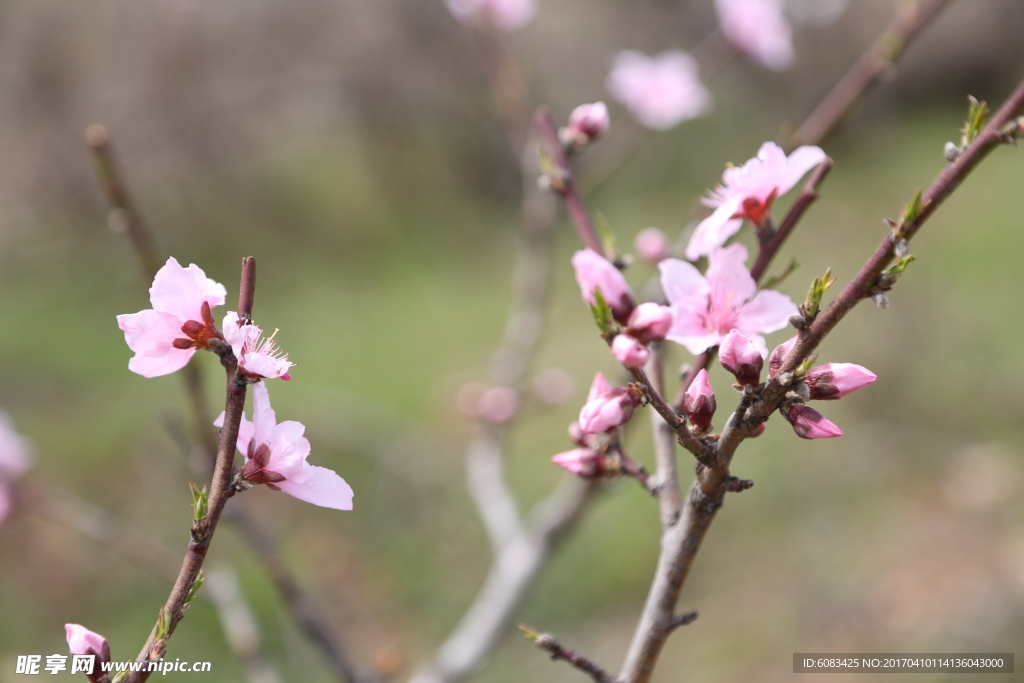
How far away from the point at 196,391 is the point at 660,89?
140 centimetres

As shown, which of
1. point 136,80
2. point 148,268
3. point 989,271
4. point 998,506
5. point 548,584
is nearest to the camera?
point 148,268

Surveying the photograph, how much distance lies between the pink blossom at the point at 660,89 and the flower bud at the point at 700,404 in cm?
134

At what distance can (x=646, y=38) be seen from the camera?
679 centimetres

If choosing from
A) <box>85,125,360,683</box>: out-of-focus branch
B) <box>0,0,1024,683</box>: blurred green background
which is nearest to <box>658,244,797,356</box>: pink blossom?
<box>85,125,360,683</box>: out-of-focus branch

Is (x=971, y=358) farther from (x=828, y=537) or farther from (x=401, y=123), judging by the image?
(x=401, y=123)

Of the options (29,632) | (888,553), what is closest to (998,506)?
(888,553)

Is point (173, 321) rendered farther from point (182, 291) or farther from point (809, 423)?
point (809, 423)

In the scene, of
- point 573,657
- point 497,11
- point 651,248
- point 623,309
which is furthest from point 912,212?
point 497,11

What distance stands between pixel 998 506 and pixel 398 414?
2.66 metres

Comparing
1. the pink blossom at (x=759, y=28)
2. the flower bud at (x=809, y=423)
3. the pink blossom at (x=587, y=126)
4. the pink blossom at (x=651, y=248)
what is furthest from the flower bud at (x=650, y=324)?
the pink blossom at (x=759, y=28)

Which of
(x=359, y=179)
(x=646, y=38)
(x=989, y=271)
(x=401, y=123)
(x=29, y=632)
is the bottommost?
(x=29, y=632)

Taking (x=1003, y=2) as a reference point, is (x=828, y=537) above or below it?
below

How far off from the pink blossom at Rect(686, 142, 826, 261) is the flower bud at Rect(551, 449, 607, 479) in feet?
0.69

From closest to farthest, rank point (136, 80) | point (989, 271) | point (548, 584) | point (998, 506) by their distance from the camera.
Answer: point (548, 584), point (998, 506), point (989, 271), point (136, 80)
